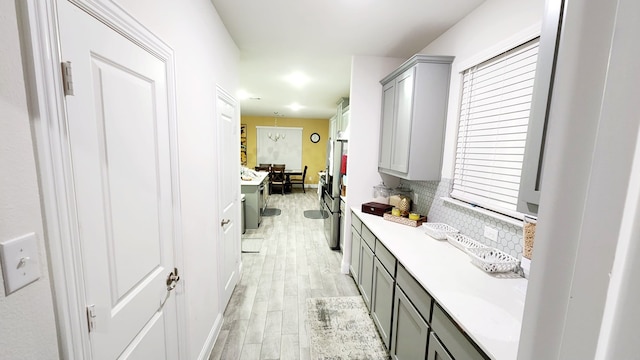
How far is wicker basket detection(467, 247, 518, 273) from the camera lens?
4.66 ft

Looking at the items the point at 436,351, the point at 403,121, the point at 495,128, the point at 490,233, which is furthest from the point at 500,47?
the point at 436,351

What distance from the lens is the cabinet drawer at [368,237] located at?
7.13ft

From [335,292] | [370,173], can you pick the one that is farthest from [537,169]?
[335,292]

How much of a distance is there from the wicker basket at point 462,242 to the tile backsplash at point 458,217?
0.14 feet

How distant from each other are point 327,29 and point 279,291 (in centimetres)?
270

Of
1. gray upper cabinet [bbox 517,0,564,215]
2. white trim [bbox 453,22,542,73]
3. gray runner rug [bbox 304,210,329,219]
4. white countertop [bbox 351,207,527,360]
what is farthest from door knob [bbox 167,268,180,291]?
gray runner rug [bbox 304,210,329,219]

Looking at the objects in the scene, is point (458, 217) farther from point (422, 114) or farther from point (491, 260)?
point (422, 114)

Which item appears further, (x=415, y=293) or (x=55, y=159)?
(x=415, y=293)

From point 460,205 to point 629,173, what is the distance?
1.91 meters

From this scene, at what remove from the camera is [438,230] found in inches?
78.2

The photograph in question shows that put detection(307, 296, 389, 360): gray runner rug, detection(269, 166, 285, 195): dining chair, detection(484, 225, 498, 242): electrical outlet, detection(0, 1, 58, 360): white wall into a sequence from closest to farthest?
detection(0, 1, 58, 360): white wall → detection(484, 225, 498, 242): electrical outlet → detection(307, 296, 389, 360): gray runner rug → detection(269, 166, 285, 195): dining chair

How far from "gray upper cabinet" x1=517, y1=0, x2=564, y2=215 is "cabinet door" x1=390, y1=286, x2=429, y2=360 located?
84 centimetres

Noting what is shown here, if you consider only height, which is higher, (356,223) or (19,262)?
(19,262)

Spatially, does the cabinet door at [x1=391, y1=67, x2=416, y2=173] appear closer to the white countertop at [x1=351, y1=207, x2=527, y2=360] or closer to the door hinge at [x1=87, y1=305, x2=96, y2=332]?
the white countertop at [x1=351, y1=207, x2=527, y2=360]
